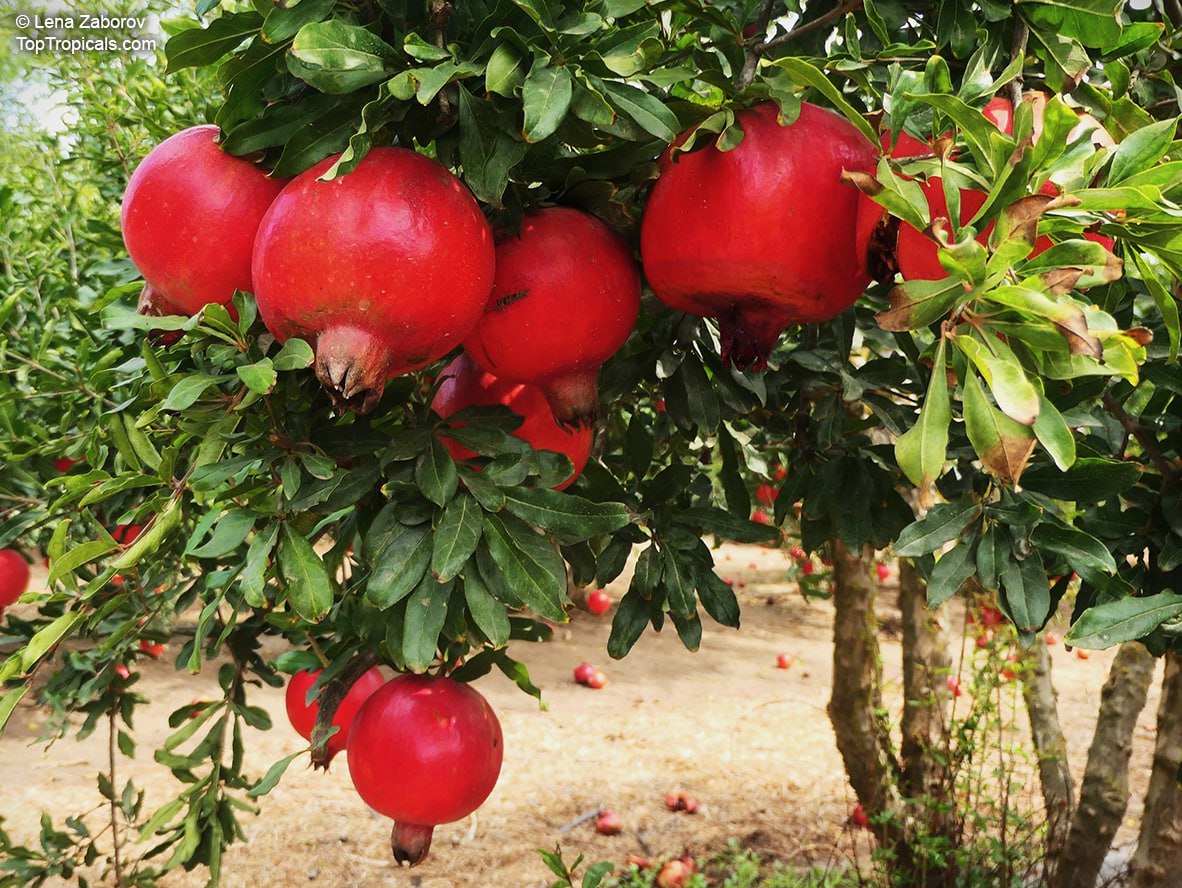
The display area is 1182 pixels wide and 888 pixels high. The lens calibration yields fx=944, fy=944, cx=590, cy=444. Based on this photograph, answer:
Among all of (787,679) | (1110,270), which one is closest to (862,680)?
(1110,270)

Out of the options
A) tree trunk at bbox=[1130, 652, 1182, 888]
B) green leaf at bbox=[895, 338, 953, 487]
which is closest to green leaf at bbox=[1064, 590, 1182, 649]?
green leaf at bbox=[895, 338, 953, 487]

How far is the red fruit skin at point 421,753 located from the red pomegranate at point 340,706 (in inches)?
7.7

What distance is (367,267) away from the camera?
0.76 metres

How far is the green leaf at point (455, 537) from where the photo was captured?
94cm

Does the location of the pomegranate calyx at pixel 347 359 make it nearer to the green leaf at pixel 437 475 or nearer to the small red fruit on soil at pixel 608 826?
the green leaf at pixel 437 475

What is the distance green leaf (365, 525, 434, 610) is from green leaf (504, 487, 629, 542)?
102mm

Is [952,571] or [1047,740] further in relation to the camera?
[1047,740]

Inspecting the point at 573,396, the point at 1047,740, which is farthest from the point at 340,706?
the point at 1047,740

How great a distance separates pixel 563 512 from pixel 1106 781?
263 cm

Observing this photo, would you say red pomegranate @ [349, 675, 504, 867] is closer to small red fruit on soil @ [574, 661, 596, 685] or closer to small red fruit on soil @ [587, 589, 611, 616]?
small red fruit on soil @ [574, 661, 596, 685]

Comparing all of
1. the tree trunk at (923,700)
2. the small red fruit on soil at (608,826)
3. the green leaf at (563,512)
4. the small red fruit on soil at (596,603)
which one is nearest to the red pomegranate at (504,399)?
the green leaf at (563,512)

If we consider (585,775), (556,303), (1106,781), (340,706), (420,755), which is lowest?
(585,775)

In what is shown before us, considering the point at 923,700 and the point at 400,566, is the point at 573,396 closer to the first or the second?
the point at 400,566

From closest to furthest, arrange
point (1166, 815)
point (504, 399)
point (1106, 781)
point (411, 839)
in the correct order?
point (504, 399) < point (411, 839) < point (1166, 815) < point (1106, 781)
